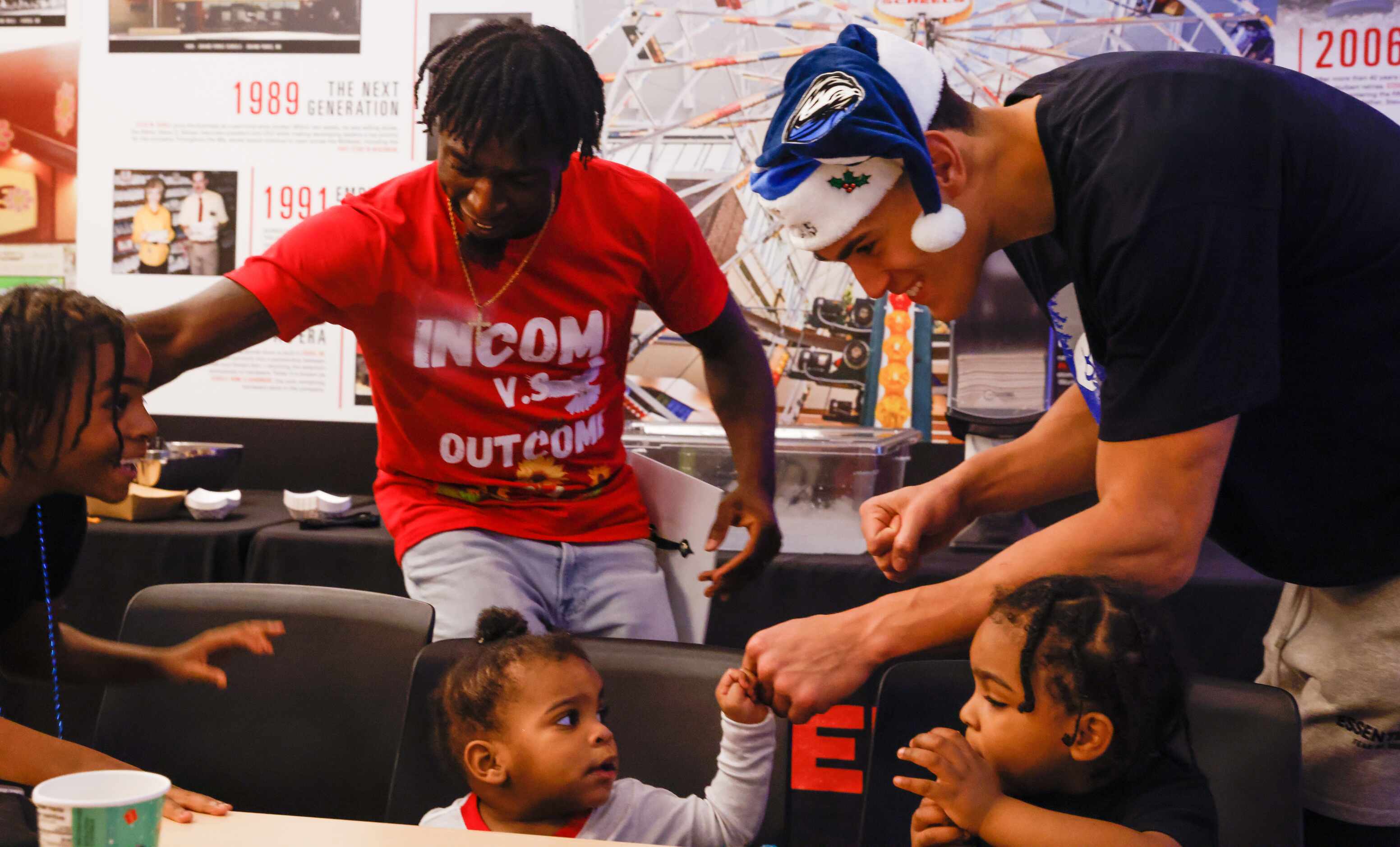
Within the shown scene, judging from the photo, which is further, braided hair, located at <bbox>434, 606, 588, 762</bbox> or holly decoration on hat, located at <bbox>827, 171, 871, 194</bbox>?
braided hair, located at <bbox>434, 606, 588, 762</bbox>

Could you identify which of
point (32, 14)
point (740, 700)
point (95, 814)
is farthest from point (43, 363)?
point (32, 14)

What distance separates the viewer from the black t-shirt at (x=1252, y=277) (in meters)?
1.01

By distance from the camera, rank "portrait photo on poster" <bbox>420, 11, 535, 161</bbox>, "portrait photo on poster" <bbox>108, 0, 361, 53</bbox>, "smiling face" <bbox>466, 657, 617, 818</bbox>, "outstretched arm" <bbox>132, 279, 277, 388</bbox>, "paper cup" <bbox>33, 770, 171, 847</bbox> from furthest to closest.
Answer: "portrait photo on poster" <bbox>108, 0, 361, 53</bbox>
"portrait photo on poster" <bbox>420, 11, 535, 161</bbox>
"outstretched arm" <bbox>132, 279, 277, 388</bbox>
"smiling face" <bbox>466, 657, 617, 818</bbox>
"paper cup" <bbox>33, 770, 171, 847</bbox>

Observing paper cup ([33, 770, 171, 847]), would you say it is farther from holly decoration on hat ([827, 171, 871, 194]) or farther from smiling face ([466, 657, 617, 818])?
holly decoration on hat ([827, 171, 871, 194])

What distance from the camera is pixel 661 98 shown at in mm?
3137

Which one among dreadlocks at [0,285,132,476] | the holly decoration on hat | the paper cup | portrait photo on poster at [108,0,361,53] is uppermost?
portrait photo on poster at [108,0,361,53]

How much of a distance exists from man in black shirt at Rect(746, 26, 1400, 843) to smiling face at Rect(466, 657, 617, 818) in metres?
0.29

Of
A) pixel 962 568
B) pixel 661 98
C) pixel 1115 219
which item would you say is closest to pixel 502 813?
pixel 1115 219

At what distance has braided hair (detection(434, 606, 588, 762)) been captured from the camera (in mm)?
1432

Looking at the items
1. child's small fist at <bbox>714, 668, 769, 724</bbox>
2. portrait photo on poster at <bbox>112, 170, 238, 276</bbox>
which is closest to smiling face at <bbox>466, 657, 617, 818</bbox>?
child's small fist at <bbox>714, 668, 769, 724</bbox>

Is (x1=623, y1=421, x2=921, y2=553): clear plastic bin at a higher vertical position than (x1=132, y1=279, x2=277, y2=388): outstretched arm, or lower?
lower

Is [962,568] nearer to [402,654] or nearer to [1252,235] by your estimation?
[402,654]

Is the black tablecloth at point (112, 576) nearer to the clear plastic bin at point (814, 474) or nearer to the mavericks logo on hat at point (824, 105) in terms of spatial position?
the clear plastic bin at point (814, 474)

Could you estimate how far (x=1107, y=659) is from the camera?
3.99ft
